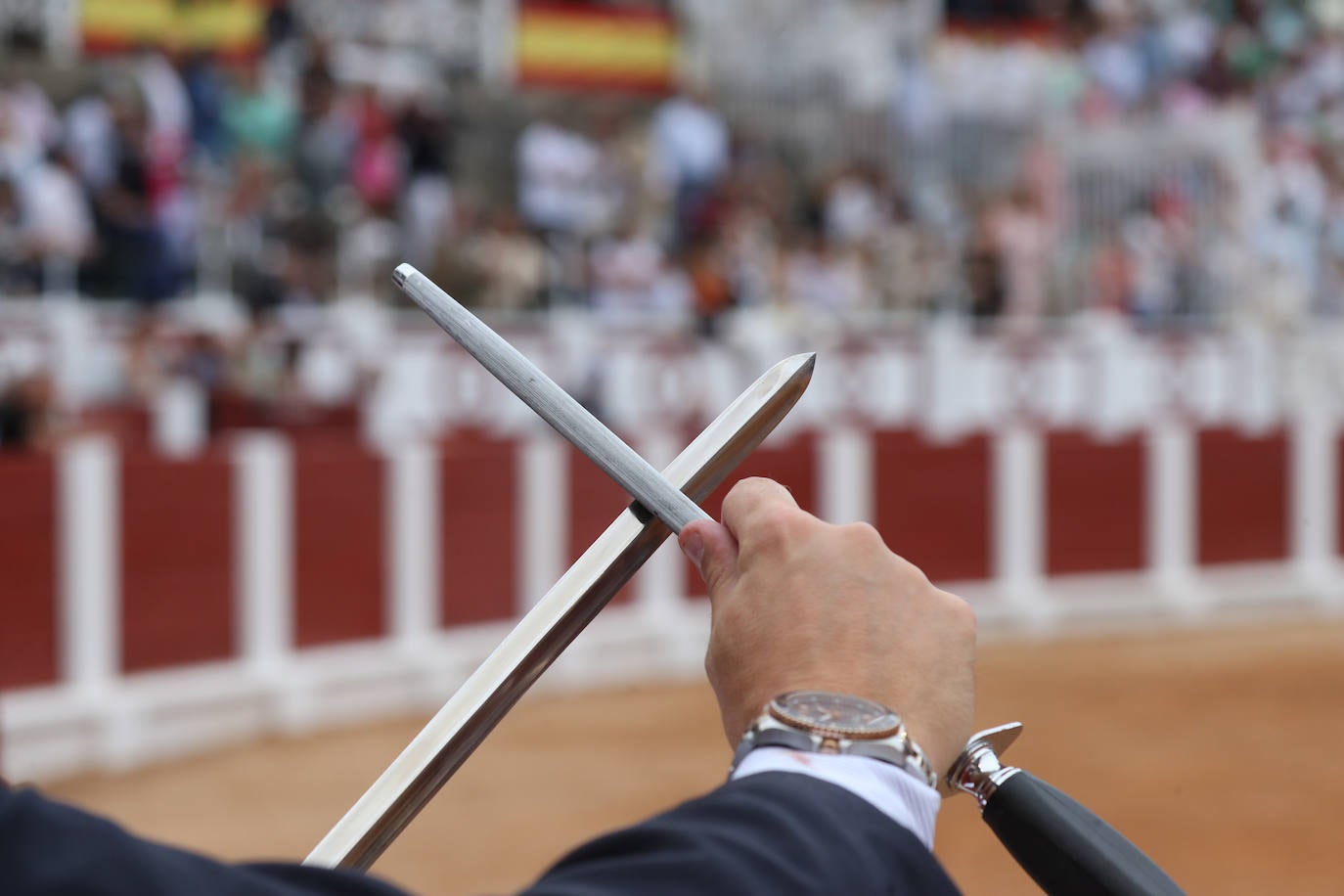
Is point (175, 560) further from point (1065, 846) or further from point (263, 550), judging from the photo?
point (1065, 846)

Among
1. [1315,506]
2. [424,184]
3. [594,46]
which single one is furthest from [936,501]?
[594,46]

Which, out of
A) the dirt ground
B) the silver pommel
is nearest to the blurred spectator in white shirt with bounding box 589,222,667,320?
the dirt ground

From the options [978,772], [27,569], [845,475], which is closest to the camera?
[978,772]

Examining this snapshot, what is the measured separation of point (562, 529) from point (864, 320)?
167 inches

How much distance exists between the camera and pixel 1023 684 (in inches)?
301

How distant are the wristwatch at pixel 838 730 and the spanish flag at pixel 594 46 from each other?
14.1 meters

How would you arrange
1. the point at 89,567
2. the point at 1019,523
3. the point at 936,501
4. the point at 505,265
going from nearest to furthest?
the point at 89,567 < the point at 936,501 < the point at 1019,523 < the point at 505,265

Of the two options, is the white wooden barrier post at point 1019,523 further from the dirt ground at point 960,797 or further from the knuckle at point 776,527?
the knuckle at point 776,527

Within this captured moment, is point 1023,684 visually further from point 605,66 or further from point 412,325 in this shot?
point 605,66

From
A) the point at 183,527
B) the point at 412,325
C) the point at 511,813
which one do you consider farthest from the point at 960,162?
the point at 511,813

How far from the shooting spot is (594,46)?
600 inches

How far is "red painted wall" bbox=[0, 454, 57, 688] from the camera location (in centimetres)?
589

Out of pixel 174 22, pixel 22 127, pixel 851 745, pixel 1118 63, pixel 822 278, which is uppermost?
pixel 174 22

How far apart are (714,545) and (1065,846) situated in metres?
0.27
